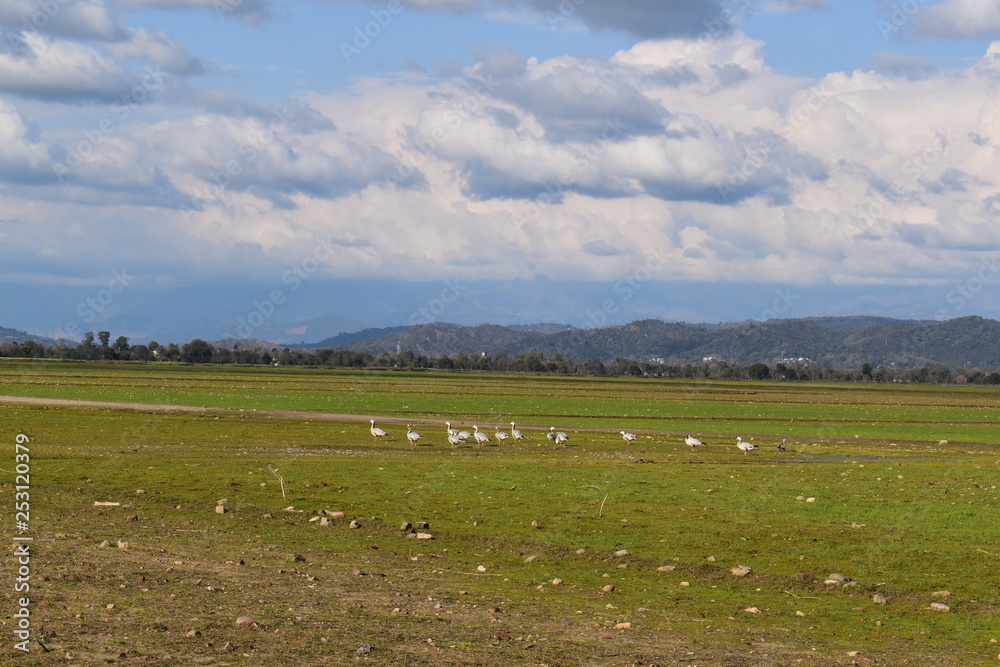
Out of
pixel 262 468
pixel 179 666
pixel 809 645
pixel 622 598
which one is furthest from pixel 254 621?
pixel 262 468

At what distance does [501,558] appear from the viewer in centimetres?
1783

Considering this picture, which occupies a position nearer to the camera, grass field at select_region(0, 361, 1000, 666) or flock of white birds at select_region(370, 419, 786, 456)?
grass field at select_region(0, 361, 1000, 666)

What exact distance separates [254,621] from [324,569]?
11.9 feet

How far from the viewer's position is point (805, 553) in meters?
18.3

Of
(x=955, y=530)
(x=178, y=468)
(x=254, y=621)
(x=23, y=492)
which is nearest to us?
(x=254, y=621)

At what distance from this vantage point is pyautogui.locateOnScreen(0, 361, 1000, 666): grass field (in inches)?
484

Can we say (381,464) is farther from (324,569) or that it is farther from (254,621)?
(254,621)
